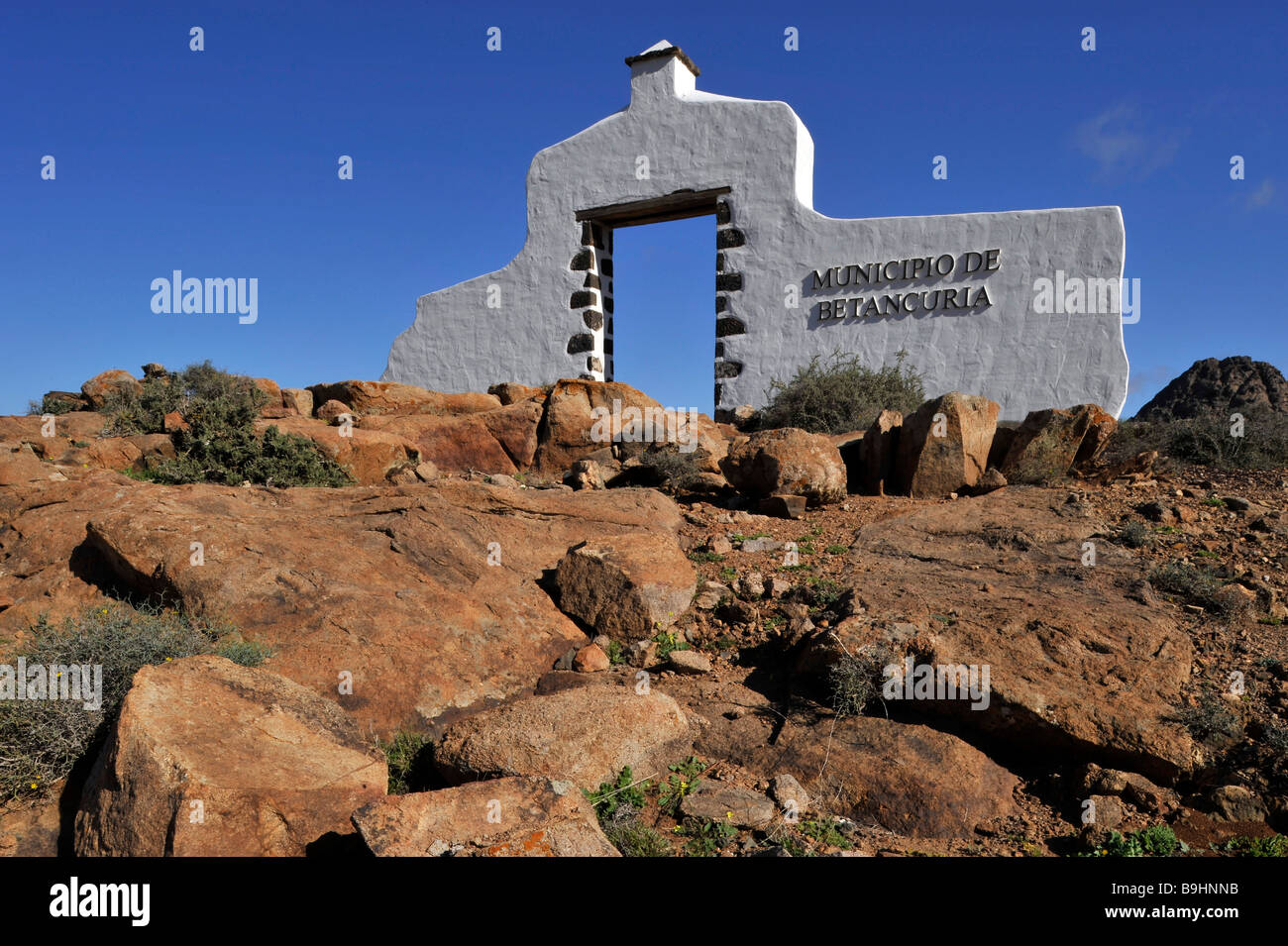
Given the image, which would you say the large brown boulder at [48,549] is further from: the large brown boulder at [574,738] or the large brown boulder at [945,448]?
the large brown boulder at [945,448]

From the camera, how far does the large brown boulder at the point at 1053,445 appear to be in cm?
735

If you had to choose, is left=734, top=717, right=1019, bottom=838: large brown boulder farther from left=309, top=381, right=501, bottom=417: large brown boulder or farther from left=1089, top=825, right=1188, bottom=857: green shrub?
left=309, top=381, right=501, bottom=417: large brown boulder

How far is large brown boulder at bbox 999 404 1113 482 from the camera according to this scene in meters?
7.35

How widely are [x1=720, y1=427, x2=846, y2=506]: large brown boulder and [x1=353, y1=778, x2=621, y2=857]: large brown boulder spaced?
4.19m

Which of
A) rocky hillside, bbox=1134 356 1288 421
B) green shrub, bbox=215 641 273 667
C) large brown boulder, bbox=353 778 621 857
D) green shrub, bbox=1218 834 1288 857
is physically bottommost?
green shrub, bbox=1218 834 1288 857

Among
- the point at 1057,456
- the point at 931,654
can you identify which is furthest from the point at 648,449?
the point at 931,654

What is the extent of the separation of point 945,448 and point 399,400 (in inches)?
268

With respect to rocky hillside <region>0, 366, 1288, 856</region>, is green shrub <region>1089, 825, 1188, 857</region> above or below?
below

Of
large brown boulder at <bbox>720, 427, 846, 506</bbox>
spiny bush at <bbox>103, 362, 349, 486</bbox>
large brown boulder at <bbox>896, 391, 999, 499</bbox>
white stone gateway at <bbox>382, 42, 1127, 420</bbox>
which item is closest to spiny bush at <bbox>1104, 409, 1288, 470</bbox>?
large brown boulder at <bbox>896, 391, 999, 499</bbox>

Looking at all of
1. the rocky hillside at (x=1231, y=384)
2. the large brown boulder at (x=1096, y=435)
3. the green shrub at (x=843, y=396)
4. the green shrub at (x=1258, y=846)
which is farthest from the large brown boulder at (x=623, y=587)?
the rocky hillside at (x=1231, y=384)

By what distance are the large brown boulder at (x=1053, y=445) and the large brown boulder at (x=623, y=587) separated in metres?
3.65

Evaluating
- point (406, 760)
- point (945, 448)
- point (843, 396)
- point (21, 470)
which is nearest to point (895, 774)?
point (406, 760)

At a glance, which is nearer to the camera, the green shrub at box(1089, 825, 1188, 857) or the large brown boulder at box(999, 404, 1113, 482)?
the green shrub at box(1089, 825, 1188, 857)
